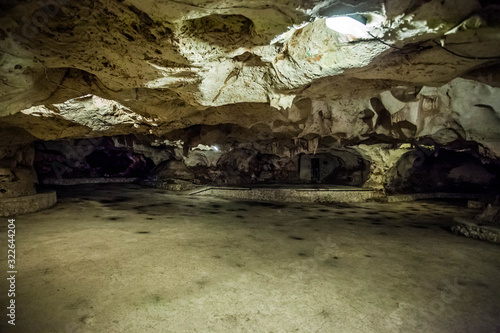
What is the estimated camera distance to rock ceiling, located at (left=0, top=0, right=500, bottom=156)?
8.66 feet

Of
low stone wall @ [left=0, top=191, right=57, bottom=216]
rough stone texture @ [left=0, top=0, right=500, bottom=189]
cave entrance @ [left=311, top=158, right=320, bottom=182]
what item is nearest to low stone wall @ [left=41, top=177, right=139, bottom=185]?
low stone wall @ [left=0, top=191, right=57, bottom=216]

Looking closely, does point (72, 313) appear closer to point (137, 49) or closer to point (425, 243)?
point (137, 49)

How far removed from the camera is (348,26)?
3.08 m

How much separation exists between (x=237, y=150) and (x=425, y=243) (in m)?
12.9

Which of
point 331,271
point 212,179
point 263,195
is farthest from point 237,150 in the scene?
point 331,271

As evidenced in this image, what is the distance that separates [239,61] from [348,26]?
5.69ft

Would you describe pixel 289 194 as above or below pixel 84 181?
below

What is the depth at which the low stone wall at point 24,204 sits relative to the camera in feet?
24.5

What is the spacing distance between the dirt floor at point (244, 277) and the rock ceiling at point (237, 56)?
2816 mm

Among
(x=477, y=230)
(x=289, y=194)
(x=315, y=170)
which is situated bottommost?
(x=289, y=194)

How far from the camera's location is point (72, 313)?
2.97 metres

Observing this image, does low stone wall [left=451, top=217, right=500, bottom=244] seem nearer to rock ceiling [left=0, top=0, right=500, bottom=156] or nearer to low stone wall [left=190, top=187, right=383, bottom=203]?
rock ceiling [left=0, top=0, right=500, bottom=156]

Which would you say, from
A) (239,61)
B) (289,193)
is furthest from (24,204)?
(289,193)

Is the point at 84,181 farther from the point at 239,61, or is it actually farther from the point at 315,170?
the point at 239,61
